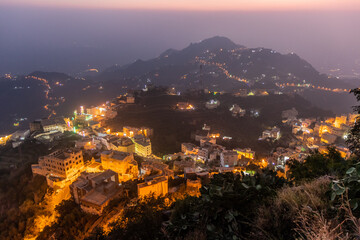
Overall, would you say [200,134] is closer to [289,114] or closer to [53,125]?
[53,125]

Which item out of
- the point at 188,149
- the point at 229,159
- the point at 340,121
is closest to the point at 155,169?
the point at 229,159

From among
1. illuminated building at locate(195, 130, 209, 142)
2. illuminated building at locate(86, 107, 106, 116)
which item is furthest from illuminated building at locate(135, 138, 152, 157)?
illuminated building at locate(86, 107, 106, 116)

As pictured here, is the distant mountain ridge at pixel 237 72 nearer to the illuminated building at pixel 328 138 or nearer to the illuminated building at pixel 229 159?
the illuminated building at pixel 328 138

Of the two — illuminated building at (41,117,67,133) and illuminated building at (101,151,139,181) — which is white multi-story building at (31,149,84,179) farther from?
illuminated building at (41,117,67,133)

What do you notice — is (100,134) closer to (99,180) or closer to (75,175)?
(75,175)

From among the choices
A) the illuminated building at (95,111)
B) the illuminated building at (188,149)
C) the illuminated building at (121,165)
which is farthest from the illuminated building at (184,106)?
the illuminated building at (121,165)

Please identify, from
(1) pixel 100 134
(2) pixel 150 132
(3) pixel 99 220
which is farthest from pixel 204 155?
(3) pixel 99 220
